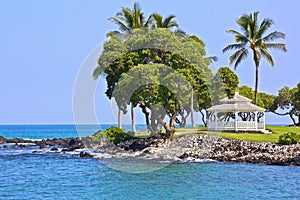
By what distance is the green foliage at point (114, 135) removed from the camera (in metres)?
47.2

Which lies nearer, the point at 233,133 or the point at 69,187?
the point at 69,187

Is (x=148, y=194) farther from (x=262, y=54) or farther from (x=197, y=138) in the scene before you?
(x=262, y=54)

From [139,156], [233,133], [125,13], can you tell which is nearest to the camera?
[139,156]

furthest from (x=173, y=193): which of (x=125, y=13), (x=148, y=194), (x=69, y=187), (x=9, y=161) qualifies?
(x=125, y=13)

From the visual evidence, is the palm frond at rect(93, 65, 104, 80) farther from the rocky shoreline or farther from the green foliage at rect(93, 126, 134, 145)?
the rocky shoreline

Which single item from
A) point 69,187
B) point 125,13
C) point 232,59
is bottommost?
point 69,187

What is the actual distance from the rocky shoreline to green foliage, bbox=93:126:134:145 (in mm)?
831

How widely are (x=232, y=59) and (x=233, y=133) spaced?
40.4 feet

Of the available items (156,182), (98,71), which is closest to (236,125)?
(98,71)

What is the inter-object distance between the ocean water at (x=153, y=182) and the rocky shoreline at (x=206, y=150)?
221 cm

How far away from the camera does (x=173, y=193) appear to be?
23.6 meters

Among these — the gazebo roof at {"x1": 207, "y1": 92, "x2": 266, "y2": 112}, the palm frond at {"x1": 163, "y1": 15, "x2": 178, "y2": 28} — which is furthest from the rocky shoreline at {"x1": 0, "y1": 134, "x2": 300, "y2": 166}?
the palm frond at {"x1": 163, "y1": 15, "x2": 178, "y2": 28}

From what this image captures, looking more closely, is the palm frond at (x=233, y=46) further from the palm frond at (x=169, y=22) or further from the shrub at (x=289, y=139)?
the shrub at (x=289, y=139)

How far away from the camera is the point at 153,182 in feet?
89.0
